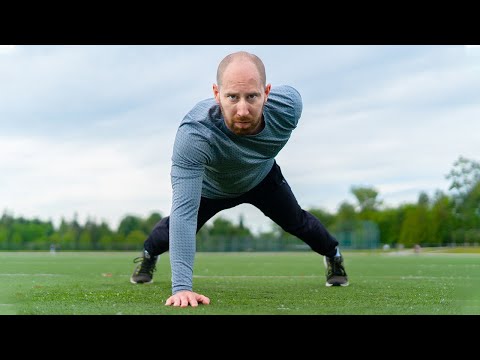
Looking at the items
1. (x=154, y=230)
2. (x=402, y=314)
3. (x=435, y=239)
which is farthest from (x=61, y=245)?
(x=402, y=314)

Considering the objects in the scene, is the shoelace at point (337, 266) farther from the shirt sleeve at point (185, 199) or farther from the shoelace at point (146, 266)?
the shirt sleeve at point (185, 199)

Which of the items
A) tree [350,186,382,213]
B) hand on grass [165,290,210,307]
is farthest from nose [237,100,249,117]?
tree [350,186,382,213]

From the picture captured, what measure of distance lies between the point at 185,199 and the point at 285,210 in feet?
4.70

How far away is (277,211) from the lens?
16.2ft

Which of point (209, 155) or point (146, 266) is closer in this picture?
point (209, 155)

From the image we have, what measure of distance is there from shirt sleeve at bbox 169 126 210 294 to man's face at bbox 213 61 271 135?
31 cm

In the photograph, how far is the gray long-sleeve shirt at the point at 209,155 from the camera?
3.65m

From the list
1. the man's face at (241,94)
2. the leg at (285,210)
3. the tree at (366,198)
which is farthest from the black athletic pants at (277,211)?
the tree at (366,198)

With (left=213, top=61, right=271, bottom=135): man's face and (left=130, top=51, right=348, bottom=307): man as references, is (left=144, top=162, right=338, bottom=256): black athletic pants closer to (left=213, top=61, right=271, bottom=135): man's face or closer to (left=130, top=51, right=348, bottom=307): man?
(left=130, top=51, right=348, bottom=307): man

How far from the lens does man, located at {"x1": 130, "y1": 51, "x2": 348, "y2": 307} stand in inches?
136

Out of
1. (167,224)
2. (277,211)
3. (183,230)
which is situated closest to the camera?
(183,230)

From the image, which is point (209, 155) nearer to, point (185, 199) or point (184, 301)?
point (185, 199)

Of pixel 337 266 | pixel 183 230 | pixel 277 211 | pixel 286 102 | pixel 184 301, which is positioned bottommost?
pixel 184 301

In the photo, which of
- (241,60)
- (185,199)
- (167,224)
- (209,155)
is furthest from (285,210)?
(241,60)
